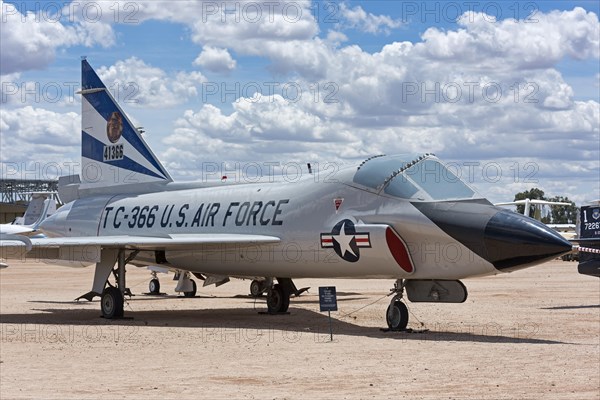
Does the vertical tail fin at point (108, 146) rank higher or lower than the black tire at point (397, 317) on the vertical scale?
higher

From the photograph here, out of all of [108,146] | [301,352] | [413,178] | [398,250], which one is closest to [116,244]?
[108,146]

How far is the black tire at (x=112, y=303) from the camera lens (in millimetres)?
21266

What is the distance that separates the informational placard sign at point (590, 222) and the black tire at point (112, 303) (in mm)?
12241

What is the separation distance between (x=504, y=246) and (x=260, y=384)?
567 cm

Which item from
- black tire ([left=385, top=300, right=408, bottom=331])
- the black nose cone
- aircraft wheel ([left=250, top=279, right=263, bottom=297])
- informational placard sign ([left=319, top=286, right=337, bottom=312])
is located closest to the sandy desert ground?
black tire ([left=385, top=300, right=408, bottom=331])

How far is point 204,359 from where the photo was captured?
14086mm

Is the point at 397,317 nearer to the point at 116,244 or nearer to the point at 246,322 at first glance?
the point at 246,322

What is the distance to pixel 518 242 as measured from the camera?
51.2ft

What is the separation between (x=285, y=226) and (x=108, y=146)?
7.76 metres

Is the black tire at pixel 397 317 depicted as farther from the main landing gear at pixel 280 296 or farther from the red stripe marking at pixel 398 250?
the main landing gear at pixel 280 296

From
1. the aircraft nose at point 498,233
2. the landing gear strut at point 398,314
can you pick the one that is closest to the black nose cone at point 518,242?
the aircraft nose at point 498,233

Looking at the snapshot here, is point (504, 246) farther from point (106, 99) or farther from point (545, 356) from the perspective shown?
point (106, 99)

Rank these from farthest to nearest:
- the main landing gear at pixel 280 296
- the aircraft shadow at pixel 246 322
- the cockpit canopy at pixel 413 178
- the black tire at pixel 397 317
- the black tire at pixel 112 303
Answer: the main landing gear at pixel 280 296 → the black tire at pixel 112 303 → the black tire at pixel 397 317 → the cockpit canopy at pixel 413 178 → the aircraft shadow at pixel 246 322

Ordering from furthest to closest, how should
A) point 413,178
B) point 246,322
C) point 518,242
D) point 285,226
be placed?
point 246,322 < point 285,226 < point 413,178 < point 518,242
